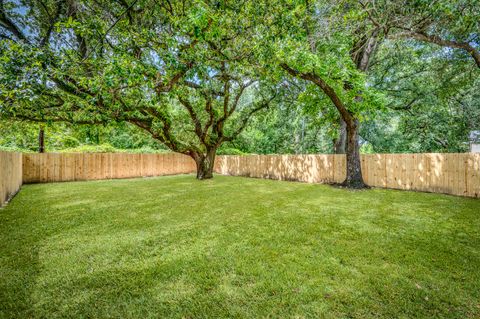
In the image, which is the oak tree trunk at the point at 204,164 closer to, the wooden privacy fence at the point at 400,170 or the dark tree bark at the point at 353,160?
the wooden privacy fence at the point at 400,170

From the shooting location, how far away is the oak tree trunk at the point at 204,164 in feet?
35.6

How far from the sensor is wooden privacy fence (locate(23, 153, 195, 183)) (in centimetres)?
982

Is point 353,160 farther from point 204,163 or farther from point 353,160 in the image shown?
point 204,163

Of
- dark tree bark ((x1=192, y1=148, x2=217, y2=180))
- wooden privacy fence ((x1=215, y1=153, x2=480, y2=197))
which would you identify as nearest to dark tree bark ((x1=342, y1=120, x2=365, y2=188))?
wooden privacy fence ((x1=215, y1=153, x2=480, y2=197))

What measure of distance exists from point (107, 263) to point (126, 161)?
11.5 meters

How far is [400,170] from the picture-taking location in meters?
7.19

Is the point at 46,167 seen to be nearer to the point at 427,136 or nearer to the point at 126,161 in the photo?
the point at 126,161

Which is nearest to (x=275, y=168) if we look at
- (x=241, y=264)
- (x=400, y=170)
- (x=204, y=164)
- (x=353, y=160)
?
(x=204, y=164)

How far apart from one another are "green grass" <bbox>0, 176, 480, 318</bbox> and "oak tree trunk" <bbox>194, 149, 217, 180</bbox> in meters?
6.46

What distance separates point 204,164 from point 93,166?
5.84 m

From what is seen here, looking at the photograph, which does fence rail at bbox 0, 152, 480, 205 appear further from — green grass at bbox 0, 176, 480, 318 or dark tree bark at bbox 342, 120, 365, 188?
green grass at bbox 0, 176, 480, 318

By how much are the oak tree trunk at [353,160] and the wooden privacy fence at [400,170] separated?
2.53ft

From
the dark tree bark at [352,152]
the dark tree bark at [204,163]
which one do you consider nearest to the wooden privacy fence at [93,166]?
the dark tree bark at [204,163]

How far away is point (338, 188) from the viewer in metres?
7.34
